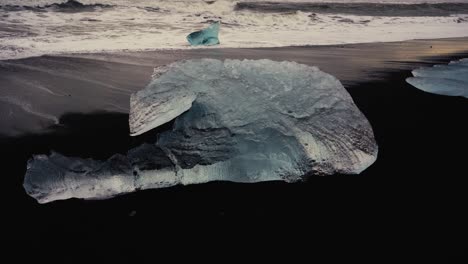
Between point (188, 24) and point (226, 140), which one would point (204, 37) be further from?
point (226, 140)

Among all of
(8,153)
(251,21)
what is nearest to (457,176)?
(8,153)

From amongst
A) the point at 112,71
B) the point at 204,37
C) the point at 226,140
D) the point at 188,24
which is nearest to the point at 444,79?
the point at 226,140

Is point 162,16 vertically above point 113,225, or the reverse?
point 162,16

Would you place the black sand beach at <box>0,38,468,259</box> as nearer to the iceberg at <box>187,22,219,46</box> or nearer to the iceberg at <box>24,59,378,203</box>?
the iceberg at <box>24,59,378,203</box>

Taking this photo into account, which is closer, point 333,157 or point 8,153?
point 333,157

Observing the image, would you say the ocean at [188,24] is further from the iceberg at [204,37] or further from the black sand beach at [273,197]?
the black sand beach at [273,197]

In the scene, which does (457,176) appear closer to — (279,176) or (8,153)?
(279,176)
